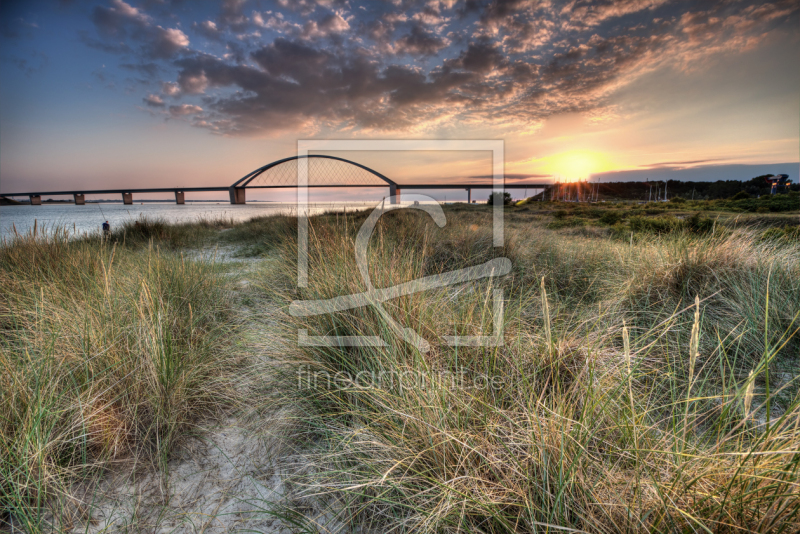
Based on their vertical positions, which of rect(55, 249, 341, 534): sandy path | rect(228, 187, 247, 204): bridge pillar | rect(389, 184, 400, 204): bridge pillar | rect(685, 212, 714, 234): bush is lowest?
rect(55, 249, 341, 534): sandy path

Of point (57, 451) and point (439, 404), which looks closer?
point (439, 404)

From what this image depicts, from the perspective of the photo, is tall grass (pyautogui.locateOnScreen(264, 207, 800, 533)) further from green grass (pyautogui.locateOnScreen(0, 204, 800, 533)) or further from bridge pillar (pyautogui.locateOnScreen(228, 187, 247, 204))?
bridge pillar (pyautogui.locateOnScreen(228, 187, 247, 204))

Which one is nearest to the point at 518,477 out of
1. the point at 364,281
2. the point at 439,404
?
the point at 439,404

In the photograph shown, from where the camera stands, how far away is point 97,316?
251 cm

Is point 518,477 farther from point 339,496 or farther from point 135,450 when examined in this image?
point 135,450

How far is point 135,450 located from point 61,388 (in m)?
0.62

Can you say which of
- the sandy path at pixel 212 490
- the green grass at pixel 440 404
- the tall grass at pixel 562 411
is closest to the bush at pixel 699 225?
the tall grass at pixel 562 411

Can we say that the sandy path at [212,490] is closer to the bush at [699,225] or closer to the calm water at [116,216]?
the calm water at [116,216]

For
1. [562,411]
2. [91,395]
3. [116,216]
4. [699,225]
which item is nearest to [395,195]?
[699,225]

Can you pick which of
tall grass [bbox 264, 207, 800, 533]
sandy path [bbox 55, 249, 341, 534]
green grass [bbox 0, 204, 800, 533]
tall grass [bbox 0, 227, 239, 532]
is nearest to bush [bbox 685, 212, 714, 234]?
tall grass [bbox 264, 207, 800, 533]

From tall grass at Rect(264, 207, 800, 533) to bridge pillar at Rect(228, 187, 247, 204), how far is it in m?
51.9

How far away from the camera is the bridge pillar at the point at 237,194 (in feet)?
160

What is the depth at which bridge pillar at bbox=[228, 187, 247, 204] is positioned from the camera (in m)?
48.8

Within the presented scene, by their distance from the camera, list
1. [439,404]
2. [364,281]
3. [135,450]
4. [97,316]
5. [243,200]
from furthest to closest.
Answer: [243,200] < [364,281] < [97,316] < [135,450] < [439,404]
